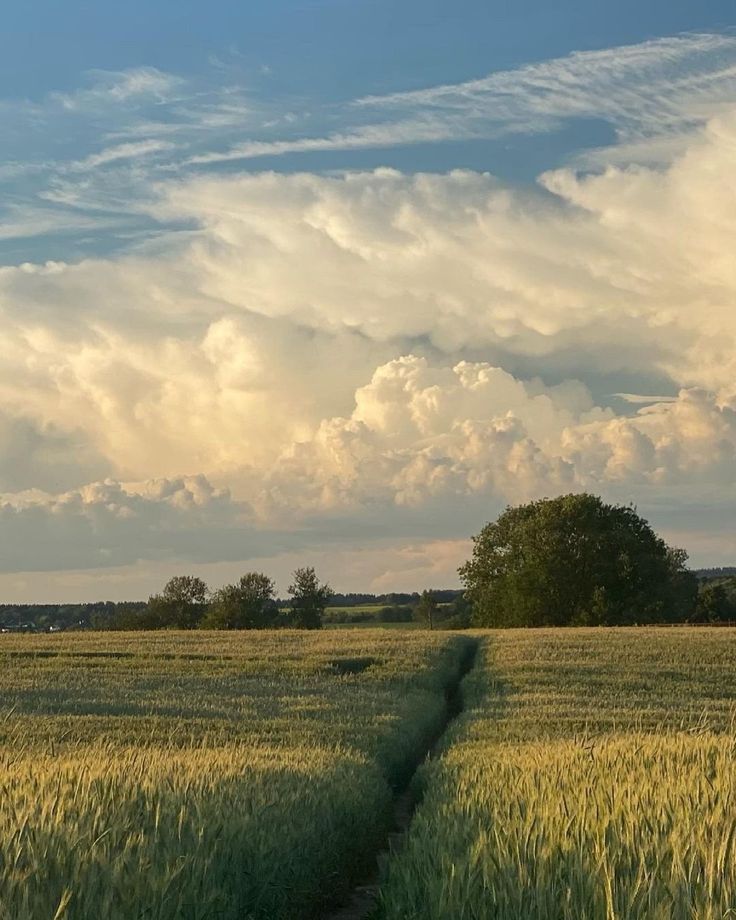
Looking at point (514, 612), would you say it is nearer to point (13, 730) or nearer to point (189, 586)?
point (189, 586)

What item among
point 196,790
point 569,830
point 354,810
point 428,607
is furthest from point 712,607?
point 569,830

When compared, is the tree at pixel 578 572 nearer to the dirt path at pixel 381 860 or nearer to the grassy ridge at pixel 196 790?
the grassy ridge at pixel 196 790

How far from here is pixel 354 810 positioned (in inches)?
448

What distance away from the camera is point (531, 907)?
6.11 m

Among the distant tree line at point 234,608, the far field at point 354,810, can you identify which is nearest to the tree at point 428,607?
the distant tree line at point 234,608

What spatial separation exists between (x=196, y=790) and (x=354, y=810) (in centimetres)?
268

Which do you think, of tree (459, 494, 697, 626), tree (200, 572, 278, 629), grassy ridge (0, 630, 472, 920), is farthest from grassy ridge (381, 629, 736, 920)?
tree (200, 572, 278, 629)

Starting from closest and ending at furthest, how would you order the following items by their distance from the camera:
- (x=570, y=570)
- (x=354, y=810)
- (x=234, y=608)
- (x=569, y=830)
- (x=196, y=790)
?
1. (x=569, y=830)
2. (x=196, y=790)
3. (x=354, y=810)
4. (x=570, y=570)
5. (x=234, y=608)

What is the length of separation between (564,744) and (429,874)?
8.81m

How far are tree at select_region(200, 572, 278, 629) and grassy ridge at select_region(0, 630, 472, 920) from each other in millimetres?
76489

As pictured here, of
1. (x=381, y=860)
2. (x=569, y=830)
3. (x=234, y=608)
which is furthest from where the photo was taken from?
(x=234, y=608)

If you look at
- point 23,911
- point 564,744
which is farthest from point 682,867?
point 564,744

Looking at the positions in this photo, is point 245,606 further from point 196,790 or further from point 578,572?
point 196,790

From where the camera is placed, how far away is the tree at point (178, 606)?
11856 cm
